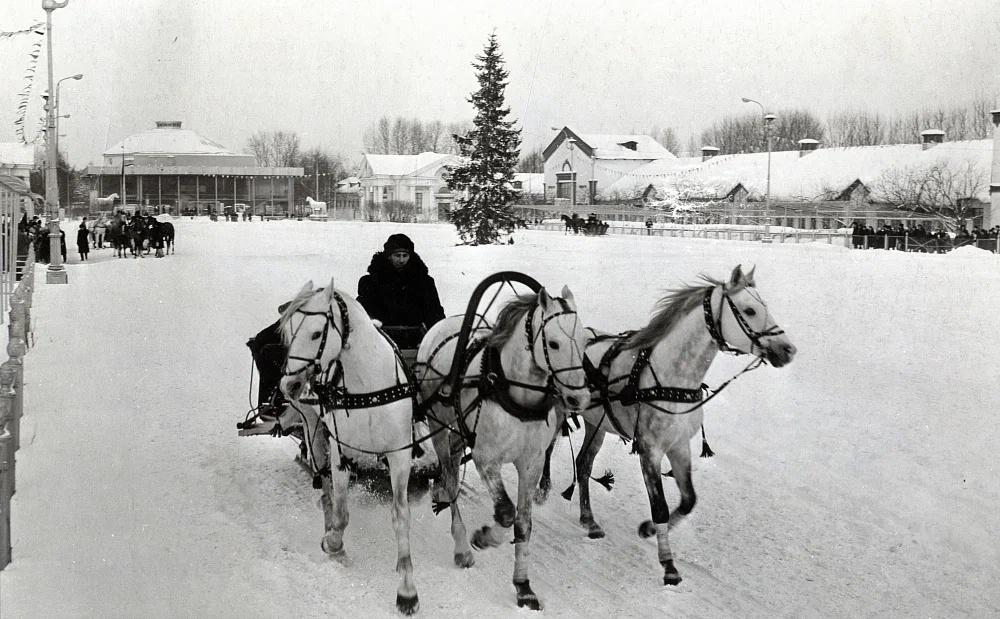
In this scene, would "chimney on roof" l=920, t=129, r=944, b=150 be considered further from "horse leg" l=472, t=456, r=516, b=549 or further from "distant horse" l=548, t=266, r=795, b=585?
"horse leg" l=472, t=456, r=516, b=549

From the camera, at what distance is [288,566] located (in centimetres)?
691

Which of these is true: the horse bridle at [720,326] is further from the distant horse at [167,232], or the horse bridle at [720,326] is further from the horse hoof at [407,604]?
the distant horse at [167,232]

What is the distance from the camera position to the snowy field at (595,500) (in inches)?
259

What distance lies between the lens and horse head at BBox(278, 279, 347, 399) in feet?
19.2

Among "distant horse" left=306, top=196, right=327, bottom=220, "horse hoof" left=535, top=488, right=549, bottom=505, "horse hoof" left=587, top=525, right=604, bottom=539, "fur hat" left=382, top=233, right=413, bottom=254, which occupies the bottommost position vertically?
"horse hoof" left=587, top=525, right=604, bottom=539

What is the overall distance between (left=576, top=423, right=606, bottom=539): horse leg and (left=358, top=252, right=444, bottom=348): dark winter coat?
173 centimetres

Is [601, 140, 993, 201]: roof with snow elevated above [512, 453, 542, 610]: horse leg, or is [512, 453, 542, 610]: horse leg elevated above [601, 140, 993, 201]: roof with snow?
[601, 140, 993, 201]: roof with snow

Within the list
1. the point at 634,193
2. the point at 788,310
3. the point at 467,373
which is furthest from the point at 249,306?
the point at 634,193

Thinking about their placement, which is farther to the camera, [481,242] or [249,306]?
[481,242]

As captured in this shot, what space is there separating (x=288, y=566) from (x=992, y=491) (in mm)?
7350

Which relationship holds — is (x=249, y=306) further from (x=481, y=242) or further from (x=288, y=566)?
(x=481, y=242)

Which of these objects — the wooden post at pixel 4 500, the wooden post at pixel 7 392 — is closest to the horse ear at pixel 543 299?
the wooden post at pixel 4 500

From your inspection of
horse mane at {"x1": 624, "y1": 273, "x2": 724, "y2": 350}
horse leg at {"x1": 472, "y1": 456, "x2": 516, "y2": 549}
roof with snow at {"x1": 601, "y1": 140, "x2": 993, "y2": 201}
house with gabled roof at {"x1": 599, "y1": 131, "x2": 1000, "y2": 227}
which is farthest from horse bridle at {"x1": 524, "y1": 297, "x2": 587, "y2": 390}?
roof with snow at {"x1": 601, "y1": 140, "x2": 993, "y2": 201}

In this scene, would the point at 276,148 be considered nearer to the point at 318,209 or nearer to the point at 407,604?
the point at 318,209
